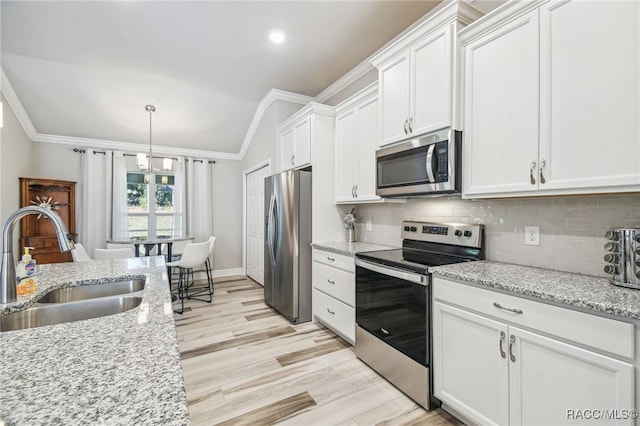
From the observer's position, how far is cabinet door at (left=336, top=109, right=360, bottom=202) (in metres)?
2.98

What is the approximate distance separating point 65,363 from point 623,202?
230 centimetres

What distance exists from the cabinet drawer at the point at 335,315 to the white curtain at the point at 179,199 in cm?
329

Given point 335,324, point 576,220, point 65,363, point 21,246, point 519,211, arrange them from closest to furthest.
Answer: point 65,363
point 576,220
point 519,211
point 335,324
point 21,246

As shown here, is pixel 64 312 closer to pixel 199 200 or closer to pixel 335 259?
pixel 335 259

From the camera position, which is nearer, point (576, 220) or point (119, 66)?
point (576, 220)

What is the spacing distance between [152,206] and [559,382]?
18.4ft

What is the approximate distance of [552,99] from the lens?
150cm

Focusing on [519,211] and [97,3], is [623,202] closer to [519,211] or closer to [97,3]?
[519,211]

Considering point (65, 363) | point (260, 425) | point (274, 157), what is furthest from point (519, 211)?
point (274, 157)

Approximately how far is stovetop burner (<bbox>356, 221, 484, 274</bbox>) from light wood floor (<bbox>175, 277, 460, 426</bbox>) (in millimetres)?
881

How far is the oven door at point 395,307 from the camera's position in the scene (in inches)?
72.2

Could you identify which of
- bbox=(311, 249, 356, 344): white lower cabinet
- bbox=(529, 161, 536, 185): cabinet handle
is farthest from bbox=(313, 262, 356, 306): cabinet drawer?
bbox=(529, 161, 536, 185): cabinet handle

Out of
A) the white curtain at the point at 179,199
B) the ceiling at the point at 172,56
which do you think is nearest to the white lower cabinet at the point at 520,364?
the ceiling at the point at 172,56

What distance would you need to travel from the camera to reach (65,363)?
0.69m
